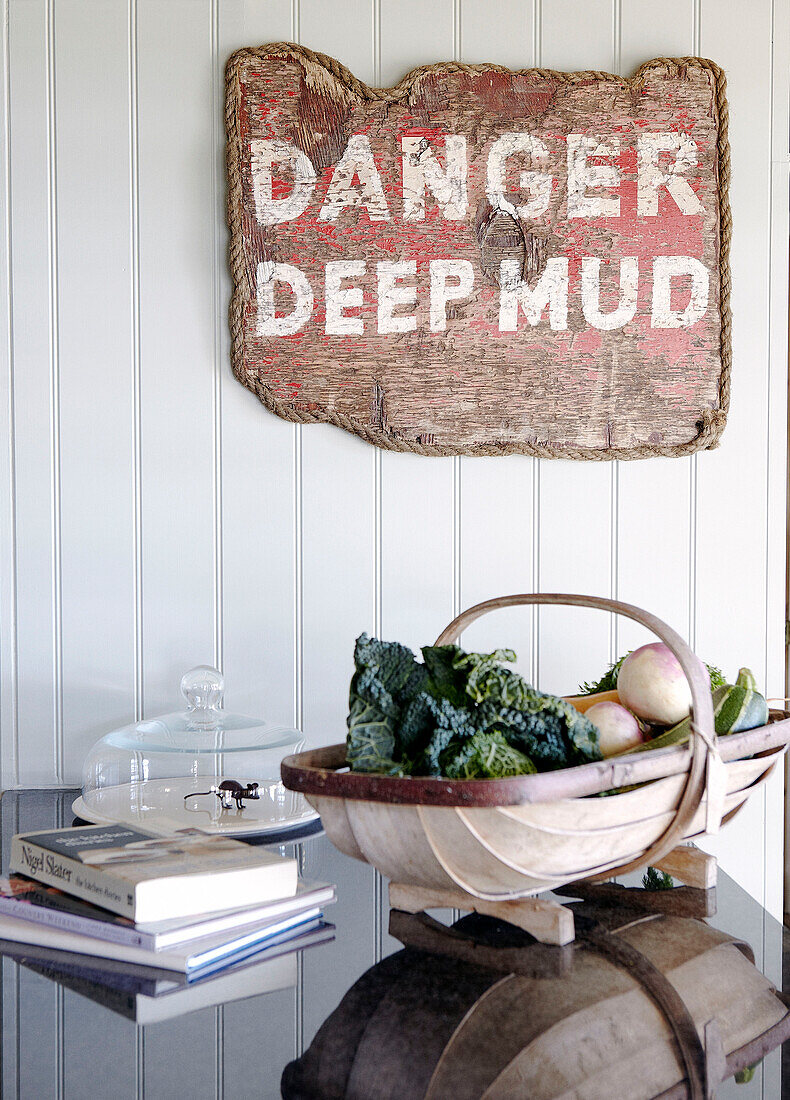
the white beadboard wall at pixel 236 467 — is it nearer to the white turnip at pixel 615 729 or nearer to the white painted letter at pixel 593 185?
the white painted letter at pixel 593 185

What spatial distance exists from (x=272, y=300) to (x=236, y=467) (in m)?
0.27

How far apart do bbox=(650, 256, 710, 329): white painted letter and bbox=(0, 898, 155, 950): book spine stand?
47.4 inches

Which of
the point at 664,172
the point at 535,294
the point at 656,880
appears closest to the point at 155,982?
the point at 656,880

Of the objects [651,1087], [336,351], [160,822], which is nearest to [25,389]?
[336,351]

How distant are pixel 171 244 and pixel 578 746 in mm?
1093

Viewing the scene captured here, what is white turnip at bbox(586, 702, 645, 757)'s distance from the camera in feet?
3.13

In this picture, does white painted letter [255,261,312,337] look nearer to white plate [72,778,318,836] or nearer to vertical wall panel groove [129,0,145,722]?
vertical wall panel groove [129,0,145,722]

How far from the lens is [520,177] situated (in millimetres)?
1563

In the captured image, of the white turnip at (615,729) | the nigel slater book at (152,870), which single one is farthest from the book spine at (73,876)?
the white turnip at (615,729)

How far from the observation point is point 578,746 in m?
0.86

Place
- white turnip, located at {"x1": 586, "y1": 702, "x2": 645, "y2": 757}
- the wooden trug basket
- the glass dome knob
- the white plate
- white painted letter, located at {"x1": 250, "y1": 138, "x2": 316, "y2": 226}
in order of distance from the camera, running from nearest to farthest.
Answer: the wooden trug basket < white turnip, located at {"x1": 586, "y1": 702, "x2": 645, "y2": 757} < the white plate < the glass dome knob < white painted letter, located at {"x1": 250, "y1": 138, "x2": 316, "y2": 226}

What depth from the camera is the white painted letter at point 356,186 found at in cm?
154

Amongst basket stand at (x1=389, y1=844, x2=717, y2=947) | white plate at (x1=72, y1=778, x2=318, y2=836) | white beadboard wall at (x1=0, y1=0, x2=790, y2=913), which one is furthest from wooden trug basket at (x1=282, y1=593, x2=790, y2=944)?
white beadboard wall at (x1=0, y1=0, x2=790, y2=913)

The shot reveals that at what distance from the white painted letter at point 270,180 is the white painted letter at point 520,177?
0.94 ft
